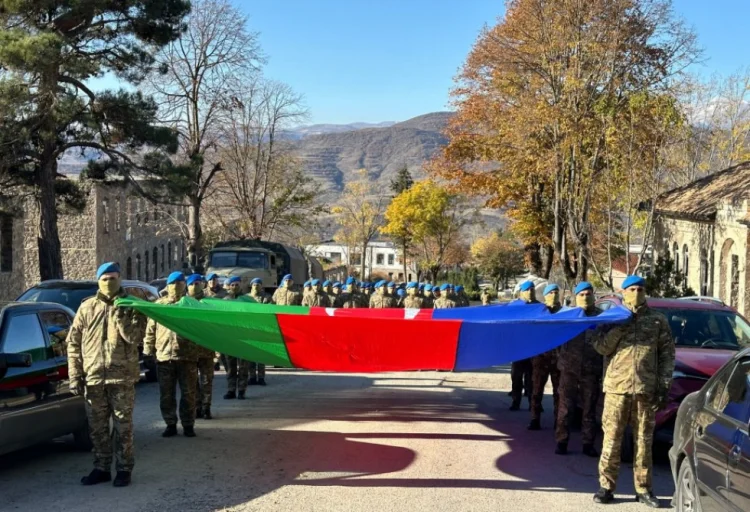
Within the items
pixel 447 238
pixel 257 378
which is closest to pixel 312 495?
pixel 257 378

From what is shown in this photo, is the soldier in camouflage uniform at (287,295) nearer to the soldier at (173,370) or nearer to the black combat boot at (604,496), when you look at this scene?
the soldier at (173,370)

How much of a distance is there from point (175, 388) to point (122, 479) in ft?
7.94

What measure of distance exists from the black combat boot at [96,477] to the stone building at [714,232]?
17.8m

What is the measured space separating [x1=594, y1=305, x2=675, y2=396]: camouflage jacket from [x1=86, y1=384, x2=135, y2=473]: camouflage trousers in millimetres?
4626

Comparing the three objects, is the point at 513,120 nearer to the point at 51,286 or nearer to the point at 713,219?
the point at 713,219

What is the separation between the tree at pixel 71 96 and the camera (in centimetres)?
2245

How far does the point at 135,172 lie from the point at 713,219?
700 inches

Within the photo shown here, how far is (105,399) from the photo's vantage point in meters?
7.76

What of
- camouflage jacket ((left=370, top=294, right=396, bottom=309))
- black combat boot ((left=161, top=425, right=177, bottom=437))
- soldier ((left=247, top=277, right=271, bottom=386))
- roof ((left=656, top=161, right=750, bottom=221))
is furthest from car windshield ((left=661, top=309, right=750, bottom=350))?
roof ((left=656, top=161, right=750, bottom=221))

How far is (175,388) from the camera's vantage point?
10094 millimetres

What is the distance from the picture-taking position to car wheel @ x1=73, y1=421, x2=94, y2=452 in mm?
8977

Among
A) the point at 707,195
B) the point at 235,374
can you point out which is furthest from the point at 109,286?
the point at 707,195

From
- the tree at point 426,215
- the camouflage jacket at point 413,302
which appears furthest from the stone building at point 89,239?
the tree at point 426,215

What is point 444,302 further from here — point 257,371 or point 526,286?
point 526,286
